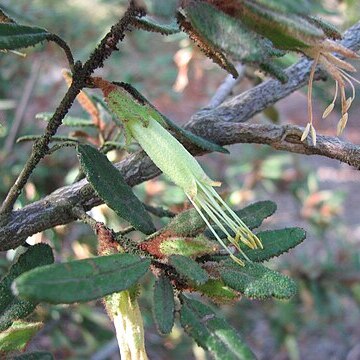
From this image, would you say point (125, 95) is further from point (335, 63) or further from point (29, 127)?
point (29, 127)

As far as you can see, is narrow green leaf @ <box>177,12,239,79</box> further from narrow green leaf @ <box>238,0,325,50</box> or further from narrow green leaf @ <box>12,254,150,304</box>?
narrow green leaf @ <box>12,254,150,304</box>

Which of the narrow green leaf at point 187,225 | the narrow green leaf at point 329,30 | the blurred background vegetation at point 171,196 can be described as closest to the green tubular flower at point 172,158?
the narrow green leaf at point 187,225

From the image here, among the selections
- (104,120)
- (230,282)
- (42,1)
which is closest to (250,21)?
(230,282)

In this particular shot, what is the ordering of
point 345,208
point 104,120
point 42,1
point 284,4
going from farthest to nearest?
1. point 345,208
2. point 42,1
3. point 104,120
4. point 284,4

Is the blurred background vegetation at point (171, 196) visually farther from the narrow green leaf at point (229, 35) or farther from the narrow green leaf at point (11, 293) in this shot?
the narrow green leaf at point (229, 35)

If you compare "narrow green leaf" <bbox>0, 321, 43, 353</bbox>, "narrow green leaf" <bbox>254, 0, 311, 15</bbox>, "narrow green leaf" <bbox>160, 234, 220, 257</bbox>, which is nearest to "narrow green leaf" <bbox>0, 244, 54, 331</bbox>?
"narrow green leaf" <bbox>0, 321, 43, 353</bbox>

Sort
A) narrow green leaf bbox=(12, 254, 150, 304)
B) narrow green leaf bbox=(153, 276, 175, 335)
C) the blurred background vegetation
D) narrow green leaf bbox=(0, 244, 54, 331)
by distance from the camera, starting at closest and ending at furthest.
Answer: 1. narrow green leaf bbox=(12, 254, 150, 304)
2. narrow green leaf bbox=(153, 276, 175, 335)
3. narrow green leaf bbox=(0, 244, 54, 331)
4. the blurred background vegetation

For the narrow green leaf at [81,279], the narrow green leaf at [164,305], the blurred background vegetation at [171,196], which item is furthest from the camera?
the blurred background vegetation at [171,196]
